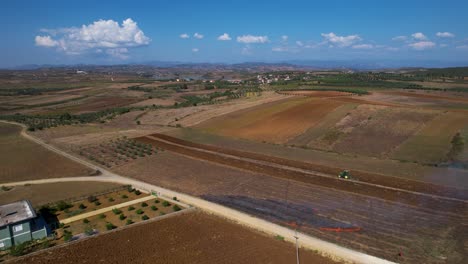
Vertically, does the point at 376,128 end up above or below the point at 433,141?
above

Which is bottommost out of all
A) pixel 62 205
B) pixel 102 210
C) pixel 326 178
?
pixel 102 210

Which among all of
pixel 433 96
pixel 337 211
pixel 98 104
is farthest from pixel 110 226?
pixel 98 104

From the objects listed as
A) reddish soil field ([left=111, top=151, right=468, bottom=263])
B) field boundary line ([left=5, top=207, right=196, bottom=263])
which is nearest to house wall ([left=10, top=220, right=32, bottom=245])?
field boundary line ([left=5, top=207, right=196, bottom=263])

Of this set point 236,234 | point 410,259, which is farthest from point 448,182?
point 236,234

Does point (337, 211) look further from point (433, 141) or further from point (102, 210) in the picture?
point (433, 141)

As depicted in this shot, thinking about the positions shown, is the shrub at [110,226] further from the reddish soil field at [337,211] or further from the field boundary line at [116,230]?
the reddish soil field at [337,211]

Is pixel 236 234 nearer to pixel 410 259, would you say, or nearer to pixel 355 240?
pixel 355 240

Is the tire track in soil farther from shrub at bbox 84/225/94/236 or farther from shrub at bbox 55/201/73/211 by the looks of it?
shrub at bbox 55/201/73/211

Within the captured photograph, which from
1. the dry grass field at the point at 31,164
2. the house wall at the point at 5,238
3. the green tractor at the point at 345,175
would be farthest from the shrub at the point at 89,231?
the green tractor at the point at 345,175
